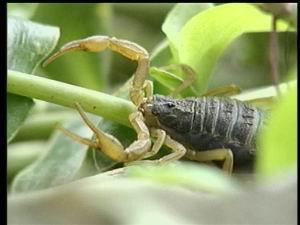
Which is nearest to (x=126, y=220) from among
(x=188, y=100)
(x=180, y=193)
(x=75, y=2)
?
(x=180, y=193)

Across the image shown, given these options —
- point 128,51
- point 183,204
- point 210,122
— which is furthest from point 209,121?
point 183,204

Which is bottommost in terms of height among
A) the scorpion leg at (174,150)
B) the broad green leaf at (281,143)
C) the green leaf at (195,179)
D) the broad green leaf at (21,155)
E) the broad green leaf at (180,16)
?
the broad green leaf at (21,155)

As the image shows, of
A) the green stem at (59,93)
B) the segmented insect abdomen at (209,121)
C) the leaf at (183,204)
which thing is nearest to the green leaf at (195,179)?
the leaf at (183,204)

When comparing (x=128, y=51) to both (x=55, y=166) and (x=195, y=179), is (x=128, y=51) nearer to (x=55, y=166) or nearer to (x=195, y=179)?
(x=55, y=166)

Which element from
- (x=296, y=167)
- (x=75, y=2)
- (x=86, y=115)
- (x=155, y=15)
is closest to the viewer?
(x=296, y=167)

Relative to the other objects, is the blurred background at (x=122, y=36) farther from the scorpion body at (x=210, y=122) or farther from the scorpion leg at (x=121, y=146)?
the scorpion leg at (x=121, y=146)

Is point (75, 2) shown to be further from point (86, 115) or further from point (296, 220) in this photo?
point (296, 220)
